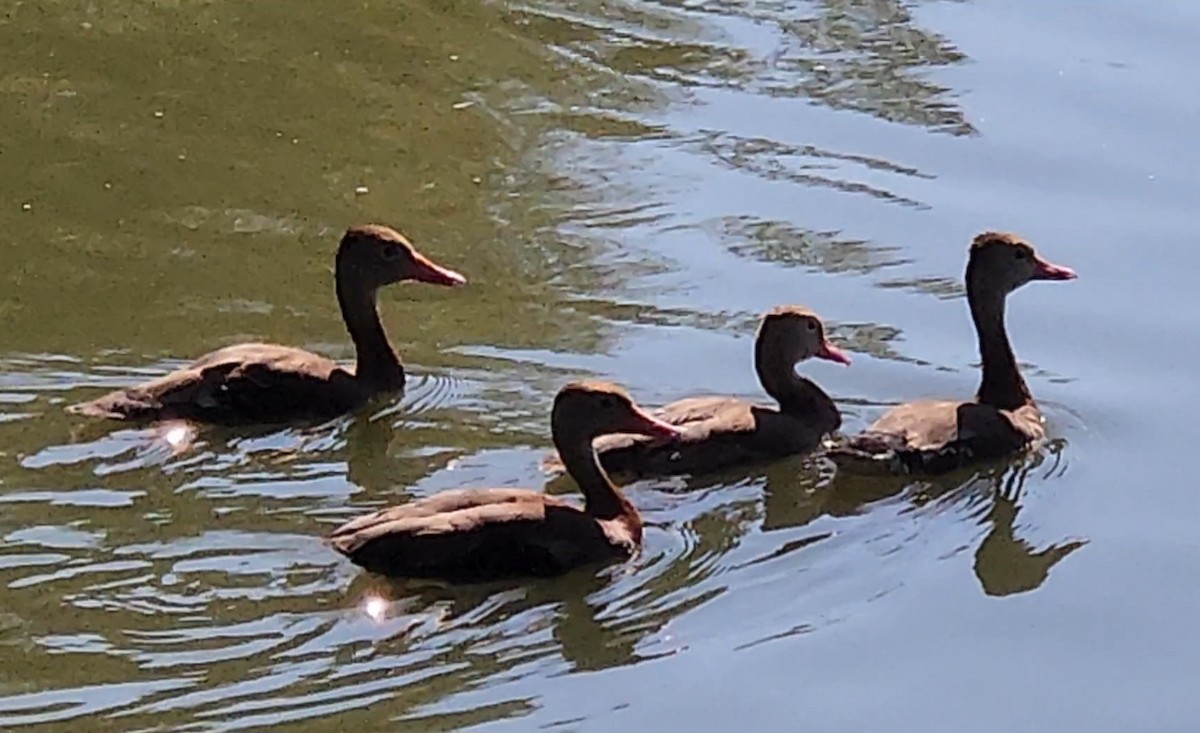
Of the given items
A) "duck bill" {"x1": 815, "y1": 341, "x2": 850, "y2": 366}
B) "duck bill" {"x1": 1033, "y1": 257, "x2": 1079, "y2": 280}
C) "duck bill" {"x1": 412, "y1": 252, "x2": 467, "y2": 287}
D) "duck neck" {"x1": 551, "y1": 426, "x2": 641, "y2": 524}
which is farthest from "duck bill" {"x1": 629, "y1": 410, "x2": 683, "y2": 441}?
"duck bill" {"x1": 1033, "y1": 257, "x2": 1079, "y2": 280}

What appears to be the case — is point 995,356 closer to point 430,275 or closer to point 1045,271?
point 1045,271

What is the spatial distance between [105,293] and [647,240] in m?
2.05

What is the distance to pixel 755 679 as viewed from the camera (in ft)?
24.0

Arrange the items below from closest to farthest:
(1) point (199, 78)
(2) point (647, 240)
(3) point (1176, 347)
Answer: (3) point (1176, 347) < (2) point (647, 240) < (1) point (199, 78)

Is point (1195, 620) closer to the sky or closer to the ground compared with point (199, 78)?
closer to the ground

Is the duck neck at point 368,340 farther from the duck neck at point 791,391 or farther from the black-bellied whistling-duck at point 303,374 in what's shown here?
the duck neck at point 791,391

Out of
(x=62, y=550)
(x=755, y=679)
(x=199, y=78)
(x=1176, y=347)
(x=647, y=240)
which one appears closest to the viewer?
(x=755, y=679)

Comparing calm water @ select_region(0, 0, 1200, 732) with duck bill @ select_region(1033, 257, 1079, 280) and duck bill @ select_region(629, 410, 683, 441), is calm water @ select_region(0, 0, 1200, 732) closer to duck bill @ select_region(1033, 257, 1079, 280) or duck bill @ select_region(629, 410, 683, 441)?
duck bill @ select_region(629, 410, 683, 441)

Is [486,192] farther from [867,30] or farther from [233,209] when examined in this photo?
[867,30]

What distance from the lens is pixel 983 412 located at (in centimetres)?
886

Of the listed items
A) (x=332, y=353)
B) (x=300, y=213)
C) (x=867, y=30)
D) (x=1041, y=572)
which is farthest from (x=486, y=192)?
(x=1041, y=572)

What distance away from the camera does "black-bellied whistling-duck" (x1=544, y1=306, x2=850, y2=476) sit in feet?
28.3

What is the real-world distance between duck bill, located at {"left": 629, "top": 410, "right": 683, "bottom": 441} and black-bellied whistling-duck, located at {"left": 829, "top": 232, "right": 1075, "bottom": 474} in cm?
55

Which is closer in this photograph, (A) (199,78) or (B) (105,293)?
(B) (105,293)
